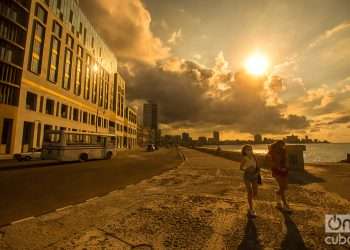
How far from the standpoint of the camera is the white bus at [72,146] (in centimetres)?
1595

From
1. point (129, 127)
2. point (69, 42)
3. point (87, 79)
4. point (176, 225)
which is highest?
point (69, 42)

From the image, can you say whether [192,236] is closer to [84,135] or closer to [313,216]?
[313,216]

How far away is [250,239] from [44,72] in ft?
111

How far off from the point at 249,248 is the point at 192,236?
0.94 meters

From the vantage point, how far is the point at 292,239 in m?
3.28

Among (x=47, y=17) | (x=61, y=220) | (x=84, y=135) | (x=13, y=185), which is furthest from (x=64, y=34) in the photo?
(x=61, y=220)

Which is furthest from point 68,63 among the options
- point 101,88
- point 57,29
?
point 101,88

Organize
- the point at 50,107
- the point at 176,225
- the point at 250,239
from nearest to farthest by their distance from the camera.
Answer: the point at 250,239 → the point at 176,225 → the point at 50,107

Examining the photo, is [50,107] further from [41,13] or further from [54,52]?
[41,13]

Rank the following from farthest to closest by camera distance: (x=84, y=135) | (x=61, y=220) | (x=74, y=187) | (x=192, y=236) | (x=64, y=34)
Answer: (x=64, y=34), (x=84, y=135), (x=74, y=187), (x=61, y=220), (x=192, y=236)

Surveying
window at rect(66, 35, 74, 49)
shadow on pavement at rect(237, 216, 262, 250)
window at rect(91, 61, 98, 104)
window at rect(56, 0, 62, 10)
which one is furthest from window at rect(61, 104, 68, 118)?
shadow on pavement at rect(237, 216, 262, 250)

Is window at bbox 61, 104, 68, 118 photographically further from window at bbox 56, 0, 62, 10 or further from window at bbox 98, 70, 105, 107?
window at bbox 56, 0, 62, 10

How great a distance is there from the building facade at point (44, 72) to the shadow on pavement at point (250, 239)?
28.1 m

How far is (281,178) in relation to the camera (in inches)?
194
